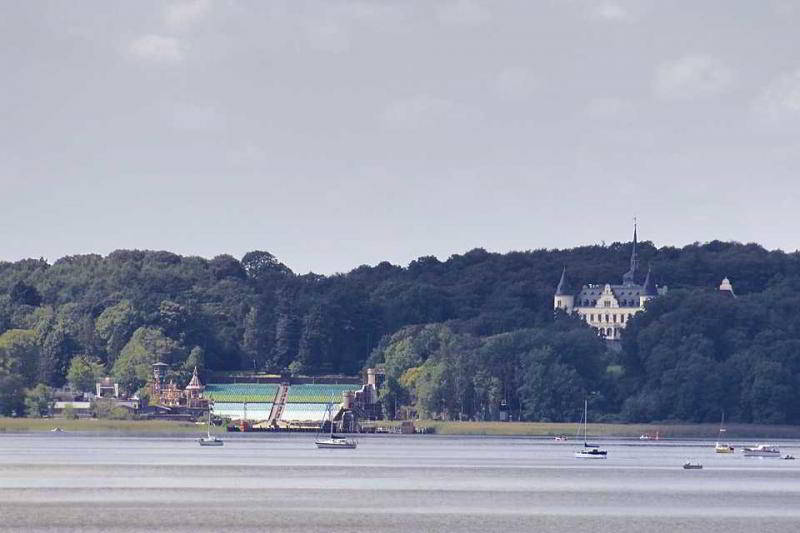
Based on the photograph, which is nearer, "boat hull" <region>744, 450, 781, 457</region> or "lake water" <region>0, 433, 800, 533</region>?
"lake water" <region>0, 433, 800, 533</region>

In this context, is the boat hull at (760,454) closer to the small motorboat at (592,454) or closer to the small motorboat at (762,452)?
the small motorboat at (762,452)

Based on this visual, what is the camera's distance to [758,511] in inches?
4375

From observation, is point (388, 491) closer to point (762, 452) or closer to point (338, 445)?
point (762, 452)

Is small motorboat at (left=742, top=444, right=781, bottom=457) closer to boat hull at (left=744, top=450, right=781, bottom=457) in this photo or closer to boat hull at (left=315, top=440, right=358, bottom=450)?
boat hull at (left=744, top=450, right=781, bottom=457)

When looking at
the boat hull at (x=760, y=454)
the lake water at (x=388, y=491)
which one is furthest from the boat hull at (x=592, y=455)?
the boat hull at (x=760, y=454)

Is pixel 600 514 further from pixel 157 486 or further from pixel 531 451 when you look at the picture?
pixel 531 451

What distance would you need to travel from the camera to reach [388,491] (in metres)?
121

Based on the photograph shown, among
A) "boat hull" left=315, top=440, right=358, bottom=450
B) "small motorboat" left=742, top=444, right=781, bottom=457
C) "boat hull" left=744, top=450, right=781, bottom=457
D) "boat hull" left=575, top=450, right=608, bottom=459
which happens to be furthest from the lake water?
"boat hull" left=315, top=440, right=358, bottom=450

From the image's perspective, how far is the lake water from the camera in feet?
334

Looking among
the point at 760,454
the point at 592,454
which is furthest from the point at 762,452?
the point at 592,454

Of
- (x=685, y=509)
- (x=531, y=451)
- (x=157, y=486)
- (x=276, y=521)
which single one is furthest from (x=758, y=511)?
(x=531, y=451)

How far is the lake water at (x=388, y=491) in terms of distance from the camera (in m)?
102

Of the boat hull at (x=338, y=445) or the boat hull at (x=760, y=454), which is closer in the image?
the boat hull at (x=760, y=454)

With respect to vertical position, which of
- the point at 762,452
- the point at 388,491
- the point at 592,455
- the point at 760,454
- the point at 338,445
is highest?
the point at 762,452
